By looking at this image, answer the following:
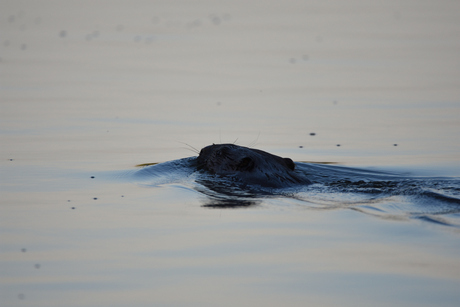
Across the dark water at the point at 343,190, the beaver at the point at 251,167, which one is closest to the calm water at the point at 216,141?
the dark water at the point at 343,190

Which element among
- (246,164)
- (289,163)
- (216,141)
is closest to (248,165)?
(246,164)

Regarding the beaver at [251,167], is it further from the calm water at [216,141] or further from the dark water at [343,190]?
the calm water at [216,141]

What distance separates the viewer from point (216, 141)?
11000mm

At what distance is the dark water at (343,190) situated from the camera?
24.4 feet

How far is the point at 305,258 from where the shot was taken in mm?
6004

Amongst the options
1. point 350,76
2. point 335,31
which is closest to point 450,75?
point 350,76

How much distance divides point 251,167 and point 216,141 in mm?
1964

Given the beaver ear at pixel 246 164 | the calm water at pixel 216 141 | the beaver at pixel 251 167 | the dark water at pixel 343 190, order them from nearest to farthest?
the calm water at pixel 216 141 → the dark water at pixel 343 190 → the beaver at pixel 251 167 → the beaver ear at pixel 246 164

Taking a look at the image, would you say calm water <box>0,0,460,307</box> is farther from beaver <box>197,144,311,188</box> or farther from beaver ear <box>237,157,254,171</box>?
beaver ear <box>237,157,254,171</box>

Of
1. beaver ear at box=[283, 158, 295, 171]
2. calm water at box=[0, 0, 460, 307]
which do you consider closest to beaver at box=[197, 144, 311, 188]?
beaver ear at box=[283, 158, 295, 171]

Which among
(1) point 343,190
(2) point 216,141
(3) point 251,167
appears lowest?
(1) point 343,190

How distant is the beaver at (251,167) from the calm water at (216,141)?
568mm

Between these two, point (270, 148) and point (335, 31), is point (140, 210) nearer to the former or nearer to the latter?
point (270, 148)

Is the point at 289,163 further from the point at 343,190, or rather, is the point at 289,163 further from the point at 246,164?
the point at 343,190
